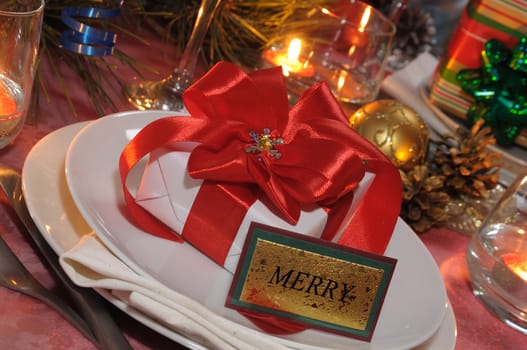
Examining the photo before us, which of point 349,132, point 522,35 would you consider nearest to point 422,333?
point 349,132

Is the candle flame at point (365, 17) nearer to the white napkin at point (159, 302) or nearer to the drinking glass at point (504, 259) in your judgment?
the drinking glass at point (504, 259)

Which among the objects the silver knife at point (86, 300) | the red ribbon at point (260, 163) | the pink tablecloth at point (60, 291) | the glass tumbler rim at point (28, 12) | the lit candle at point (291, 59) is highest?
the glass tumbler rim at point (28, 12)

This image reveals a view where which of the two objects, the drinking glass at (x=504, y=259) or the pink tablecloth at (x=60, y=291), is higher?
the drinking glass at (x=504, y=259)

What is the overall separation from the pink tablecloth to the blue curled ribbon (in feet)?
0.20

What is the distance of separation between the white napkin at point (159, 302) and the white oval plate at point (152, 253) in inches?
0.6

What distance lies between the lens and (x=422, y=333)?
523 millimetres

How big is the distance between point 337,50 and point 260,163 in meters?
0.49

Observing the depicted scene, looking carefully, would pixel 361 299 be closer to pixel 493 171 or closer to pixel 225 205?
pixel 225 205

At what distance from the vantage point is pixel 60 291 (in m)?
0.53

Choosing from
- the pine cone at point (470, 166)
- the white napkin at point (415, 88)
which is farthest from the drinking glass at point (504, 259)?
the white napkin at point (415, 88)

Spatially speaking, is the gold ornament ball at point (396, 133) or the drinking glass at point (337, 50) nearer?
the gold ornament ball at point (396, 133)

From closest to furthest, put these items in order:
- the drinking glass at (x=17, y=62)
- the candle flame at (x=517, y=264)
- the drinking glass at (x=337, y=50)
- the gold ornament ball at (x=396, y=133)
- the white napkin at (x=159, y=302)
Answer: the white napkin at (x=159, y=302), the drinking glass at (x=17, y=62), the candle flame at (x=517, y=264), the gold ornament ball at (x=396, y=133), the drinking glass at (x=337, y=50)

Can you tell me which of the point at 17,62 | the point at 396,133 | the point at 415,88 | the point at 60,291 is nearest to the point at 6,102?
the point at 17,62

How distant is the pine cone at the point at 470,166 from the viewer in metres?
0.83
